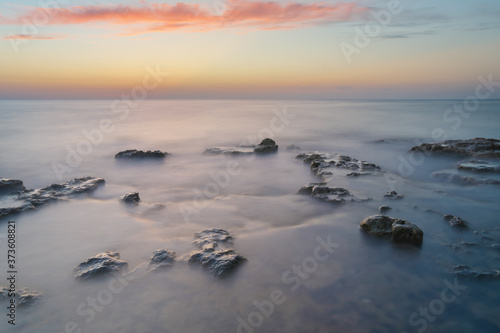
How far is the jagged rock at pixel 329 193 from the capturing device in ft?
26.3

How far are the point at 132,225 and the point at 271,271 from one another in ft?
11.8

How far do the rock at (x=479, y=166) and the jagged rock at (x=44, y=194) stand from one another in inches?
492

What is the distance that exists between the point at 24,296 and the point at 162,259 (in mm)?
1999

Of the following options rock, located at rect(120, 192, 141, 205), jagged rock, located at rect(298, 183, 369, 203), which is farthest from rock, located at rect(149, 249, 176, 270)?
jagged rock, located at rect(298, 183, 369, 203)

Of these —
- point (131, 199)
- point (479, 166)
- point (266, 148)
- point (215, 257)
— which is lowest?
point (215, 257)

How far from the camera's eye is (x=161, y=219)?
284 inches

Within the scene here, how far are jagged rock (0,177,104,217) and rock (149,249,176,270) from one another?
452cm

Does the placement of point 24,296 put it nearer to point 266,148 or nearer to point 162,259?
point 162,259

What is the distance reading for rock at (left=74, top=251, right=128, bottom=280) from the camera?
492 cm

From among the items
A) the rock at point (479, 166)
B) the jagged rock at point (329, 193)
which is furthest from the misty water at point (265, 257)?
the rock at point (479, 166)

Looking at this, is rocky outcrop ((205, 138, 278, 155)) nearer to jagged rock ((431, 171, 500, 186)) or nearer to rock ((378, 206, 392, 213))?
jagged rock ((431, 171, 500, 186))

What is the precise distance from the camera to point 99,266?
503 centimetres

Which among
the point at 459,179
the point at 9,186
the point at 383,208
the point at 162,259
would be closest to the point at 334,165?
the point at 459,179

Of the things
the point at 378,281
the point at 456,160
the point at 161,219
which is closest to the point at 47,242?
the point at 161,219
